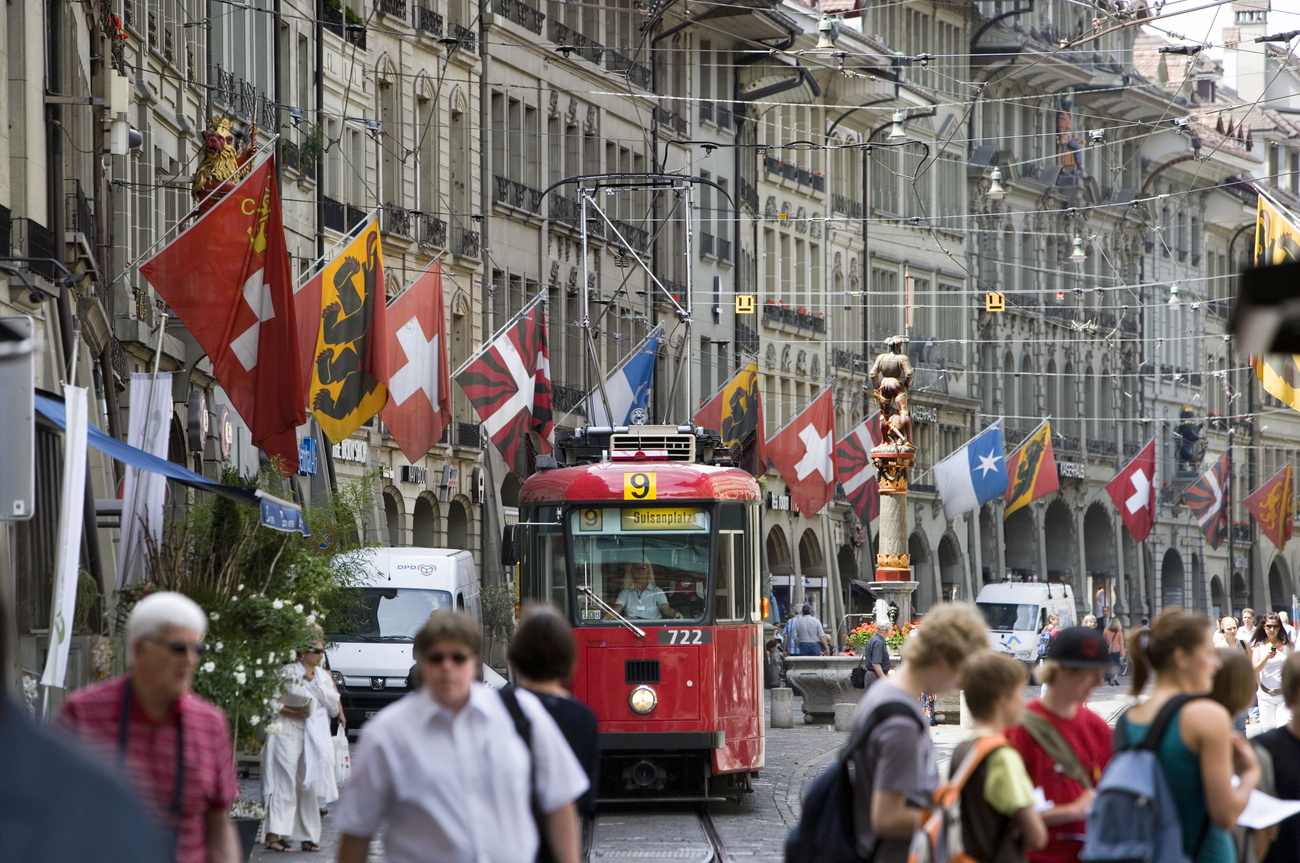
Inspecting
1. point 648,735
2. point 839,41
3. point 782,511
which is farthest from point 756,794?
point 839,41

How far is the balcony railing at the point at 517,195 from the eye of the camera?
47500mm

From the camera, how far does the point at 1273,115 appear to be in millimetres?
96938

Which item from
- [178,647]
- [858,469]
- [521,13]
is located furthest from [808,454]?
[178,647]

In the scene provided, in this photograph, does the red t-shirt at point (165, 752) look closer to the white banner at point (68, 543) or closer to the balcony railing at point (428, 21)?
the white banner at point (68, 543)

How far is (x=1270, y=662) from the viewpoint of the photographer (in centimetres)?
1772

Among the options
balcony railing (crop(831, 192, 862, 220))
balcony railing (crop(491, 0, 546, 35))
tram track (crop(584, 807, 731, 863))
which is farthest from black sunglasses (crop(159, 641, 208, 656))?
balcony railing (crop(831, 192, 862, 220))

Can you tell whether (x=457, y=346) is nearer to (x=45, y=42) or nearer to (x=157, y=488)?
(x=45, y=42)

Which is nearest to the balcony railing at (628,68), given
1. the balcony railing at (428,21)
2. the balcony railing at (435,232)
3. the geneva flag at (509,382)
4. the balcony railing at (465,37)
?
the balcony railing at (465,37)

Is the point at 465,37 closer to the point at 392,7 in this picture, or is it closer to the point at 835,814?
the point at 392,7

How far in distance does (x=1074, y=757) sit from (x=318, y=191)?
30.8 meters

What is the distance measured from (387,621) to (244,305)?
31.8ft

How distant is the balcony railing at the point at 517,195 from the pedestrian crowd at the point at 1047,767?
4061cm

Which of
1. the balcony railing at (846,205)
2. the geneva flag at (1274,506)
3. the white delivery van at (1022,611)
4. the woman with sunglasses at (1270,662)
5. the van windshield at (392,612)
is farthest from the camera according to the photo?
the balcony railing at (846,205)

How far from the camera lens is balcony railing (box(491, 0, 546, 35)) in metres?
47.6
